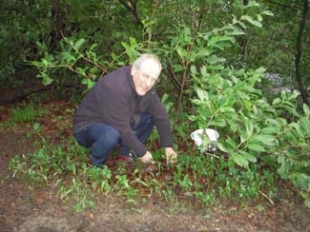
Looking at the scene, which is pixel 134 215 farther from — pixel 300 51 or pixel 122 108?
pixel 300 51

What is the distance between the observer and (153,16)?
16.3 ft

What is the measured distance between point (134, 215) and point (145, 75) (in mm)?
1033

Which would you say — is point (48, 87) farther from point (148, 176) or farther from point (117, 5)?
point (148, 176)

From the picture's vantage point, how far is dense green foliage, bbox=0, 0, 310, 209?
3.65 metres

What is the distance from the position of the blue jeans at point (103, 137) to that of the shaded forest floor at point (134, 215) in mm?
372

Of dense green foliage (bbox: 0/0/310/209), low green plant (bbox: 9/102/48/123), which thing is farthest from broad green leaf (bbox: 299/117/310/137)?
low green plant (bbox: 9/102/48/123)

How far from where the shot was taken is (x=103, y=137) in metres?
3.94

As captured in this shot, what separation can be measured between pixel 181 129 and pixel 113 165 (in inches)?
31.7

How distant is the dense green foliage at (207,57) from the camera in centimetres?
365

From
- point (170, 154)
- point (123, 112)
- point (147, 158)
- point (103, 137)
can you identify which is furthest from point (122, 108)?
point (170, 154)

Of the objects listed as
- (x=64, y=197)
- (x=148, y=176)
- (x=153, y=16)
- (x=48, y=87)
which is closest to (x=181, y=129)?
(x=148, y=176)

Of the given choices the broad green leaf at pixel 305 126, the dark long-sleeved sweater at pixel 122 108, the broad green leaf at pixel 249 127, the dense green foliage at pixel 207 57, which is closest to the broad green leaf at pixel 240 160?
the dense green foliage at pixel 207 57

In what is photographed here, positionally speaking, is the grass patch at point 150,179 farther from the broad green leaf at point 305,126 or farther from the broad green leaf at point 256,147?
the broad green leaf at point 305,126

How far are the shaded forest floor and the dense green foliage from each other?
0.66 ft
